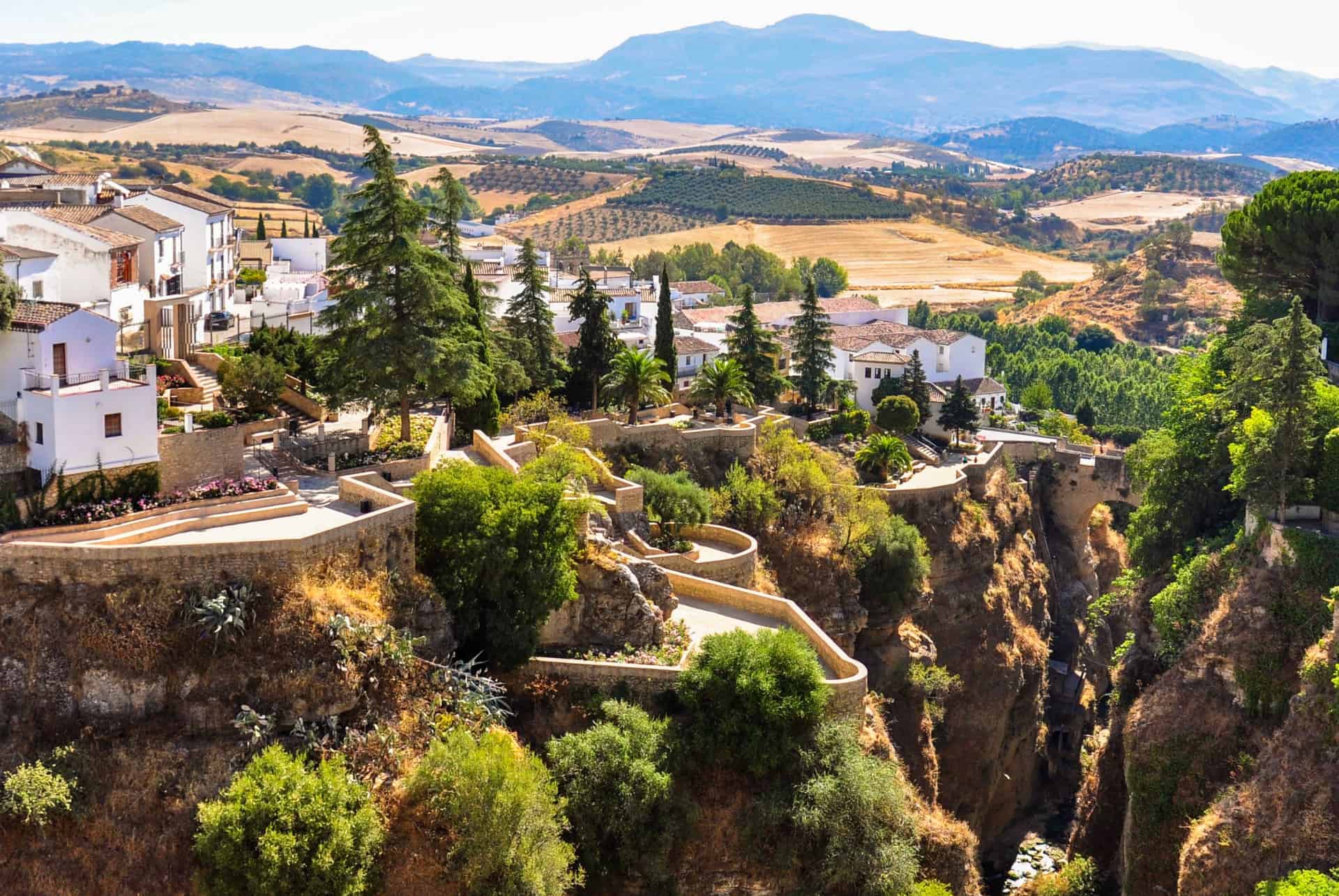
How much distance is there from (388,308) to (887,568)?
777 inches

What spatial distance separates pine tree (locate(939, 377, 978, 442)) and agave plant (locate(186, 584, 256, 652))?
39722 mm

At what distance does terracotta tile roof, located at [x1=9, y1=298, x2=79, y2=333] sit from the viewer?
3297 centimetres

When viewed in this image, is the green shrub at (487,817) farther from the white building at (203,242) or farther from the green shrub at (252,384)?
the white building at (203,242)

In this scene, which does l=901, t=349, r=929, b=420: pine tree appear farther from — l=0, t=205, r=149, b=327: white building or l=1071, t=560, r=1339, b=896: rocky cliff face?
l=0, t=205, r=149, b=327: white building

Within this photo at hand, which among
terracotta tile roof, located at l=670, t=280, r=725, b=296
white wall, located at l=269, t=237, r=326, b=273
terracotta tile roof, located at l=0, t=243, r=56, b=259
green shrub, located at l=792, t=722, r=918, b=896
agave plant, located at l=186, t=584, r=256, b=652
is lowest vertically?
A: green shrub, located at l=792, t=722, r=918, b=896

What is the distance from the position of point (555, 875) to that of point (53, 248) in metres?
24.8

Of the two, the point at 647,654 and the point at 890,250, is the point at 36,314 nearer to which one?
the point at 647,654

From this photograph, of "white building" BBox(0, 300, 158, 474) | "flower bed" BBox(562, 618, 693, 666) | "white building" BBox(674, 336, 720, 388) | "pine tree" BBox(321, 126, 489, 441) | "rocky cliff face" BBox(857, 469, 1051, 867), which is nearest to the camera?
"white building" BBox(0, 300, 158, 474)

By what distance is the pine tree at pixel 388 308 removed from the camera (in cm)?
3806

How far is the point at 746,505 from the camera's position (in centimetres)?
4722

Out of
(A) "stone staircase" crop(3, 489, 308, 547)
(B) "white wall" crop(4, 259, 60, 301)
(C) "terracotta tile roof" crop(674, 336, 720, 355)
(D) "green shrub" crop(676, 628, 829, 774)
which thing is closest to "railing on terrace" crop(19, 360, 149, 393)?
(A) "stone staircase" crop(3, 489, 308, 547)

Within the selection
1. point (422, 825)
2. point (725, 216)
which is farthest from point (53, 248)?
point (725, 216)

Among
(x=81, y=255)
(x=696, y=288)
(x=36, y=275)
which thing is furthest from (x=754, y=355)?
(x=696, y=288)

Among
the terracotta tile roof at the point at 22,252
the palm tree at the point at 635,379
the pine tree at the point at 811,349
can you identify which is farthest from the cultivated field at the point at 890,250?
the terracotta tile roof at the point at 22,252
